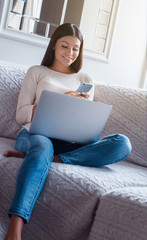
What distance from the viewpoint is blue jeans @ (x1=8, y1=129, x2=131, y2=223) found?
1.25 m

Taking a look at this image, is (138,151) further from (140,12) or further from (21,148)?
(140,12)

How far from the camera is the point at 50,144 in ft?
4.98

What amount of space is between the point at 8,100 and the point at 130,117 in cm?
65

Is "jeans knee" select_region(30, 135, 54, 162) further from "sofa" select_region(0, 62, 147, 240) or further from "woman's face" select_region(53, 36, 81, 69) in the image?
"woman's face" select_region(53, 36, 81, 69)

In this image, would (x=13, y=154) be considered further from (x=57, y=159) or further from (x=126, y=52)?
(x=126, y=52)

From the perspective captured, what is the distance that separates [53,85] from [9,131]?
33 cm

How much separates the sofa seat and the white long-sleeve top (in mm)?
382

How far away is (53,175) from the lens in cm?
141

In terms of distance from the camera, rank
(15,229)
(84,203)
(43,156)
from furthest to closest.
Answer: (43,156) < (84,203) < (15,229)

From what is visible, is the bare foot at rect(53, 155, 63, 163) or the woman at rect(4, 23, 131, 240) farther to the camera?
the bare foot at rect(53, 155, 63, 163)

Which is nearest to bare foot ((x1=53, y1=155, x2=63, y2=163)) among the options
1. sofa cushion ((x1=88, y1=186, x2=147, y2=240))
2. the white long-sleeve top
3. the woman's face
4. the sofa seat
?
the sofa seat

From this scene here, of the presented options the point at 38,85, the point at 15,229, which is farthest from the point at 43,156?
the point at 38,85

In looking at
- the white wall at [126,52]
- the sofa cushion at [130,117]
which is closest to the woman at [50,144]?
the sofa cushion at [130,117]

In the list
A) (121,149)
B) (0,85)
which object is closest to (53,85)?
(0,85)
